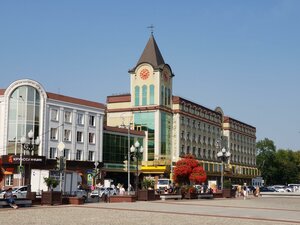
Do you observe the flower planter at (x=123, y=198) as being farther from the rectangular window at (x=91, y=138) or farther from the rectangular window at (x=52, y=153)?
the rectangular window at (x=91, y=138)

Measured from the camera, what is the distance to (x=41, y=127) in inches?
2327

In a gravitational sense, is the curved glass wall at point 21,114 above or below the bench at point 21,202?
above

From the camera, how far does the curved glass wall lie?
57188 mm

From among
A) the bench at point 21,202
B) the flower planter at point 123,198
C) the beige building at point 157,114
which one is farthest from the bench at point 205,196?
the beige building at point 157,114

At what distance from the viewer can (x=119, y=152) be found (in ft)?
239

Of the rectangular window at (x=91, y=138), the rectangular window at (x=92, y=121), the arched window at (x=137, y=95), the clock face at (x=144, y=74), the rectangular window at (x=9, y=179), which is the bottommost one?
the rectangular window at (x=9, y=179)

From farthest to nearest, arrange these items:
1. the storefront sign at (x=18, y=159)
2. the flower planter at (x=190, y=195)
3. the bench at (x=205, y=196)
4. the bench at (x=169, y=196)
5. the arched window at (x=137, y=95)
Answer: the arched window at (x=137, y=95) < the storefront sign at (x=18, y=159) < the bench at (x=205, y=196) < the flower planter at (x=190, y=195) < the bench at (x=169, y=196)

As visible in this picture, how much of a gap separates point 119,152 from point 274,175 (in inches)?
3001

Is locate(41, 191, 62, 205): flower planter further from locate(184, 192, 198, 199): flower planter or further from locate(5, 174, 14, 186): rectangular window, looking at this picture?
locate(5, 174, 14, 186): rectangular window

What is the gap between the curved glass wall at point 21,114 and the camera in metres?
57.2

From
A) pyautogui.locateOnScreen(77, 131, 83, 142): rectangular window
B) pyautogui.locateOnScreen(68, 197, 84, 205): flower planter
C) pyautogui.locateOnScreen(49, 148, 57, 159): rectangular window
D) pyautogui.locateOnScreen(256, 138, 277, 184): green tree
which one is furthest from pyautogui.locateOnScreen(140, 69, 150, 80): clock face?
pyautogui.locateOnScreen(256, 138, 277, 184): green tree

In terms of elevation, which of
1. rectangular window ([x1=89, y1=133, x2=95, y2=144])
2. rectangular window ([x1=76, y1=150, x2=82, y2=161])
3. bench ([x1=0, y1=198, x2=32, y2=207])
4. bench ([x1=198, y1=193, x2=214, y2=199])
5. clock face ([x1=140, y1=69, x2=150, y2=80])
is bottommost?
bench ([x1=198, y1=193, x2=214, y2=199])

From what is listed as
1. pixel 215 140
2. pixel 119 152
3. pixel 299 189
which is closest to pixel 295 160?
pixel 299 189

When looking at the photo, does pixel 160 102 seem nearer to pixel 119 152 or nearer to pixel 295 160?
pixel 119 152
